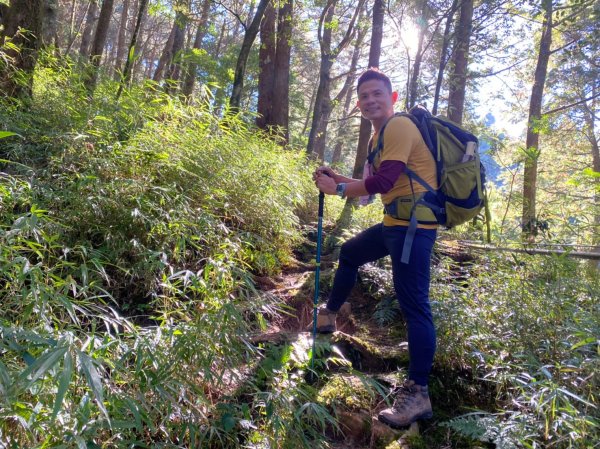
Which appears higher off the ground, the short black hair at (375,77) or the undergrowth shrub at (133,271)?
the short black hair at (375,77)

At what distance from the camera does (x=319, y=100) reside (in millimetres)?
10914

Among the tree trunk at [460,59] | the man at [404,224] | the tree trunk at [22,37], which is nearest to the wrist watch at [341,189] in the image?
the man at [404,224]

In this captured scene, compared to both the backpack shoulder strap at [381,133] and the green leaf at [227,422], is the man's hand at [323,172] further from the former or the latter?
the green leaf at [227,422]

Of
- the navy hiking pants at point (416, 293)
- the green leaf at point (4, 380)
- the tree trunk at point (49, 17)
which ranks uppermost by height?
the tree trunk at point (49, 17)

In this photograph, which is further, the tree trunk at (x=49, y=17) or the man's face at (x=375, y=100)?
A: the tree trunk at (x=49, y=17)

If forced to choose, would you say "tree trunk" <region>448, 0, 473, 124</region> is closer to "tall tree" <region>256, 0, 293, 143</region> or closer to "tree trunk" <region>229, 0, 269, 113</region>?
"tall tree" <region>256, 0, 293, 143</region>

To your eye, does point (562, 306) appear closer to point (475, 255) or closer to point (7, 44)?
point (475, 255)

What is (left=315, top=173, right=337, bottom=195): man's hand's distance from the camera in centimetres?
304

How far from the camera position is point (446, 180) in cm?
277

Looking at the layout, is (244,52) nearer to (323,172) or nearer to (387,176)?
(323,172)

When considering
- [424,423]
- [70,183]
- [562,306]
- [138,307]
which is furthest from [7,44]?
[562,306]

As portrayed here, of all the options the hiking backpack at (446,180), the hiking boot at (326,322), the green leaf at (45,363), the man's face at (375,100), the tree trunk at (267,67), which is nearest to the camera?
the green leaf at (45,363)

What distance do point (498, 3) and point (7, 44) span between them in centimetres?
1085

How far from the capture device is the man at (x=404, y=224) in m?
2.60
